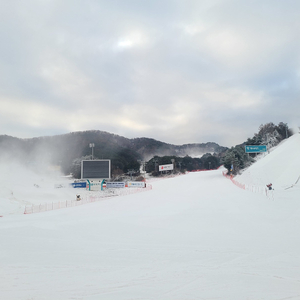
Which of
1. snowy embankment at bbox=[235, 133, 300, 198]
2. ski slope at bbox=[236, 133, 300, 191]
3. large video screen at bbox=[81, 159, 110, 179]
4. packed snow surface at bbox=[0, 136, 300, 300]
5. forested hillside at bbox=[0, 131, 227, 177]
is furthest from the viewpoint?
forested hillside at bbox=[0, 131, 227, 177]

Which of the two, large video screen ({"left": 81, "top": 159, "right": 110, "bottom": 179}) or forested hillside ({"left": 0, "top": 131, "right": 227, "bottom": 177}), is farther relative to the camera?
forested hillside ({"left": 0, "top": 131, "right": 227, "bottom": 177})

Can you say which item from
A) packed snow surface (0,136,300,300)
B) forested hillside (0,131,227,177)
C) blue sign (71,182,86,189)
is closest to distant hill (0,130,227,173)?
forested hillside (0,131,227,177)

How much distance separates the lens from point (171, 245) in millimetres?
9312

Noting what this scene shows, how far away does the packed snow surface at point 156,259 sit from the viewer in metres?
5.79

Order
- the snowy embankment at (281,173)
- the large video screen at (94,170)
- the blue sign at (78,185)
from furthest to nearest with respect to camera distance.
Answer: the blue sign at (78,185), the large video screen at (94,170), the snowy embankment at (281,173)

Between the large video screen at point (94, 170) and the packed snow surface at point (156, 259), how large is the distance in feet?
85.8

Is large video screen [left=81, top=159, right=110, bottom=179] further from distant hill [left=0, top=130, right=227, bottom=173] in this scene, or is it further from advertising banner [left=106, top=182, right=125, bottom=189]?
distant hill [left=0, top=130, right=227, bottom=173]

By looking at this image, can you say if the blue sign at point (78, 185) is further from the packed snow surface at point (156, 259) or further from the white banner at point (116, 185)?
the packed snow surface at point (156, 259)

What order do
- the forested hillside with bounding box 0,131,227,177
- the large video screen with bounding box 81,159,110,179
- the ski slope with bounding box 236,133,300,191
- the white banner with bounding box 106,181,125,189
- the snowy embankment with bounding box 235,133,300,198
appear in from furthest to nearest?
the forested hillside with bounding box 0,131,227,177, the white banner with bounding box 106,181,125,189, the large video screen with bounding box 81,159,110,179, the ski slope with bounding box 236,133,300,191, the snowy embankment with bounding box 235,133,300,198

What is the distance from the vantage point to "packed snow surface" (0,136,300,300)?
579cm

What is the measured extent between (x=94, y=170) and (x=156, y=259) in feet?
112

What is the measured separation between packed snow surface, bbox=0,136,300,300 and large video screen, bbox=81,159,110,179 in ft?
85.8

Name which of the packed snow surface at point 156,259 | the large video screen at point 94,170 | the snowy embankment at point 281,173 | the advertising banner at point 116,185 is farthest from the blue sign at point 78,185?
the snowy embankment at point 281,173

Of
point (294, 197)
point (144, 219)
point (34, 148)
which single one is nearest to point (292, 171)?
point (294, 197)
